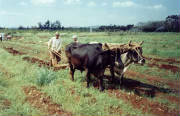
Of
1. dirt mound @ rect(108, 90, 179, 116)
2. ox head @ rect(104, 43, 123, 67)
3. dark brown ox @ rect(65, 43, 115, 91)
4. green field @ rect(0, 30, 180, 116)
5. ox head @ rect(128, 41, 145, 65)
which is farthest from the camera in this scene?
ox head @ rect(128, 41, 145, 65)

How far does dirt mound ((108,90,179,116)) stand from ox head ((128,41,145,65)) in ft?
4.88

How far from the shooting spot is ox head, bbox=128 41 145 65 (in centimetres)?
845

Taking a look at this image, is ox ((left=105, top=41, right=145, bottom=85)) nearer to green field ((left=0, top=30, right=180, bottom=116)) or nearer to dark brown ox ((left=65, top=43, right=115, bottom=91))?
dark brown ox ((left=65, top=43, right=115, bottom=91))

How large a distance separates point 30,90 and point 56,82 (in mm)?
1231

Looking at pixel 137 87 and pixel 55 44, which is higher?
pixel 55 44

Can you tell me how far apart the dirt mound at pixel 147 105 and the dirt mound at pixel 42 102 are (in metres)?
2.04

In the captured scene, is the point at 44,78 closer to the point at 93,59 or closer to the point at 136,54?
the point at 93,59

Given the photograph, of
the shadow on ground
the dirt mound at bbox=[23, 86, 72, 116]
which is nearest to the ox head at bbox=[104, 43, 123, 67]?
the shadow on ground

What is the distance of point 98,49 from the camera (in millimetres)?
8156

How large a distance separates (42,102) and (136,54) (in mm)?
3927

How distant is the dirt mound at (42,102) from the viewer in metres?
6.22

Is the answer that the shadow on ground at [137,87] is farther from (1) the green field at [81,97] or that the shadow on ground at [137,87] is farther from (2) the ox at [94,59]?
(2) the ox at [94,59]

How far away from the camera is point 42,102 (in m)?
6.83

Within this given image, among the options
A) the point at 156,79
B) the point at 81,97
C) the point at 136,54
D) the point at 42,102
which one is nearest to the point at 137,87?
the point at 136,54
